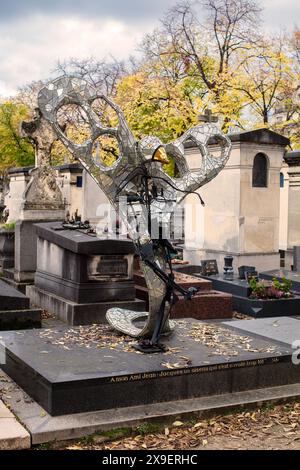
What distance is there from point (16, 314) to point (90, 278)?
1533 millimetres

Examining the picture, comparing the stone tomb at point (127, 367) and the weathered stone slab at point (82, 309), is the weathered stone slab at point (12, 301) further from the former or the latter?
the stone tomb at point (127, 367)

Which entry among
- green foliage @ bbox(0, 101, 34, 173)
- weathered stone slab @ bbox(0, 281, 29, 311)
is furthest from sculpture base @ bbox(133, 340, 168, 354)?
green foliage @ bbox(0, 101, 34, 173)

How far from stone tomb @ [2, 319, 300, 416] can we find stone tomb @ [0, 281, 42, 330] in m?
1.79

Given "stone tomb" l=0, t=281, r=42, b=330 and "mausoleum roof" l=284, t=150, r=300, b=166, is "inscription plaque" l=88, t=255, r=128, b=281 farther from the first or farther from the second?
"mausoleum roof" l=284, t=150, r=300, b=166

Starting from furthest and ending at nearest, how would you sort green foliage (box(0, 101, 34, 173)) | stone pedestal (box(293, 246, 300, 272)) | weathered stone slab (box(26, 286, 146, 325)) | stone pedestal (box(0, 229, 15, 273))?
green foliage (box(0, 101, 34, 173))
stone pedestal (box(293, 246, 300, 272))
stone pedestal (box(0, 229, 15, 273))
weathered stone slab (box(26, 286, 146, 325))

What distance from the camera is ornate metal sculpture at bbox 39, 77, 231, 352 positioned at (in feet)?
25.4

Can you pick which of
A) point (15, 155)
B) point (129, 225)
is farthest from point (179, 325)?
point (15, 155)

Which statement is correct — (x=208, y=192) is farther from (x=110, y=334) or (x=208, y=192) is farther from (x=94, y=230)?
(x=110, y=334)

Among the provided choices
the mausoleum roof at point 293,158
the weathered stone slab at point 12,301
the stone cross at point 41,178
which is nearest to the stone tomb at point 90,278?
the weathered stone slab at point 12,301

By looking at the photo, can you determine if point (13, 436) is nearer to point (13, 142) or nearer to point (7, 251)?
point (7, 251)

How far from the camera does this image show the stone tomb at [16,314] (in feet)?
33.6

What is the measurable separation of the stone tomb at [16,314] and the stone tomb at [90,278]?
0.78 m

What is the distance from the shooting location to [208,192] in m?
17.2

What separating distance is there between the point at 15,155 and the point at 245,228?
3380 cm
